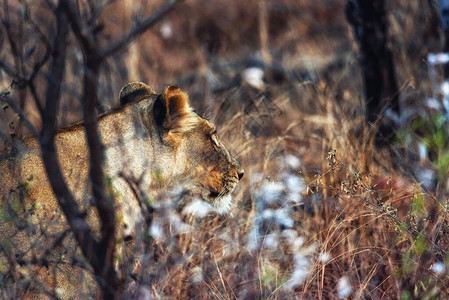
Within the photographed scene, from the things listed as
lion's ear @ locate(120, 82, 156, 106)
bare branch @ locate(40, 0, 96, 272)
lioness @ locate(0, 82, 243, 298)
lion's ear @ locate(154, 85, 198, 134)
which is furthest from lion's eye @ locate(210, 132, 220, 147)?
bare branch @ locate(40, 0, 96, 272)

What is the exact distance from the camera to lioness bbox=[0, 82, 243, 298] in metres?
3.13

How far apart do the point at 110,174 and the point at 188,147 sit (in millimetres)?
482

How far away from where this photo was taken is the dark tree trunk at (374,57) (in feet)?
17.6

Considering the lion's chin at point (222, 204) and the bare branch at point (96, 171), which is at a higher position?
the bare branch at point (96, 171)

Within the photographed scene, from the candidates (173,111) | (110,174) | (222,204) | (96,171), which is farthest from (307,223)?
(96,171)

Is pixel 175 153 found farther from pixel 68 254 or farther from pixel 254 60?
pixel 254 60

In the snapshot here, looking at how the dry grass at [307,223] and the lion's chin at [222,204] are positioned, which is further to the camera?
the lion's chin at [222,204]

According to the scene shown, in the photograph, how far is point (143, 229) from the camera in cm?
333

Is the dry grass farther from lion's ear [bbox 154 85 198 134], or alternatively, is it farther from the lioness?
lion's ear [bbox 154 85 198 134]

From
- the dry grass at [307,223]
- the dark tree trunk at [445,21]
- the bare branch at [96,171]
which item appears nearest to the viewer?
the bare branch at [96,171]

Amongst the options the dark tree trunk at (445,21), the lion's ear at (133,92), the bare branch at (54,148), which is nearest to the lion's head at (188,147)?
the lion's ear at (133,92)

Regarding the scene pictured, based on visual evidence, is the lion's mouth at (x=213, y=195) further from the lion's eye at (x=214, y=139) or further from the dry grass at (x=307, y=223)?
the lion's eye at (x=214, y=139)

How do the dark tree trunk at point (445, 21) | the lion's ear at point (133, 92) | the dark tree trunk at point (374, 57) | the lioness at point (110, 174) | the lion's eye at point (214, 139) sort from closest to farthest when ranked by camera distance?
the lioness at point (110, 174) < the lion's eye at point (214, 139) < the lion's ear at point (133, 92) < the dark tree trunk at point (445, 21) < the dark tree trunk at point (374, 57)

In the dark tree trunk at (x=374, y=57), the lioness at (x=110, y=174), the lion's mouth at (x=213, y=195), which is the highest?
the lioness at (x=110, y=174)
